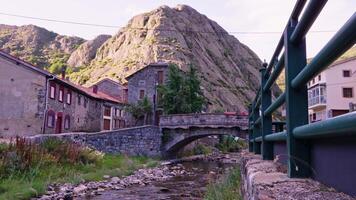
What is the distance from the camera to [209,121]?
98.5 ft

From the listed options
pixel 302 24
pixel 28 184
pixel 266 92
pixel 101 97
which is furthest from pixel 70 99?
pixel 302 24

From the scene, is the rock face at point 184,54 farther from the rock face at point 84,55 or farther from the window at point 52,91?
the window at point 52,91

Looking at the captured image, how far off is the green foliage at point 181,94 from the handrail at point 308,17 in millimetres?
33898

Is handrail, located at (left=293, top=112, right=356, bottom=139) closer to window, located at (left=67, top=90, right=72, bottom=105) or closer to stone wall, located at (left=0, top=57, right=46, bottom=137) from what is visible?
stone wall, located at (left=0, top=57, right=46, bottom=137)

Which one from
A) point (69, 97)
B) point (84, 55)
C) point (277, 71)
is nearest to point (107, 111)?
point (69, 97)

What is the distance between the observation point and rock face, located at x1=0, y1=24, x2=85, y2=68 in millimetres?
102812

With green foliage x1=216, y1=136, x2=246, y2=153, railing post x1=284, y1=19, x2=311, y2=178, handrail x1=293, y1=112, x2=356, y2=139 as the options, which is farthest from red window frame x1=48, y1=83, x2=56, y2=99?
handrail x1=293, y1=112, x2=356, y2=139

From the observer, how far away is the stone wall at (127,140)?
88.8ft

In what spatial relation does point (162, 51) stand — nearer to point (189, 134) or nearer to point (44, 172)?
point (189, 134)

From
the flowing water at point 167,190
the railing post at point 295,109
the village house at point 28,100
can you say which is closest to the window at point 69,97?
the village house at point 28,100

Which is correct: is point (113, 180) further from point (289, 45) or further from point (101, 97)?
point (101, 97)

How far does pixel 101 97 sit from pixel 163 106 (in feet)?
24.7

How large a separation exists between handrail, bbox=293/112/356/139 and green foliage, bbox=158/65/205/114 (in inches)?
1352

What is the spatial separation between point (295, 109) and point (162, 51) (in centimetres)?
6551
